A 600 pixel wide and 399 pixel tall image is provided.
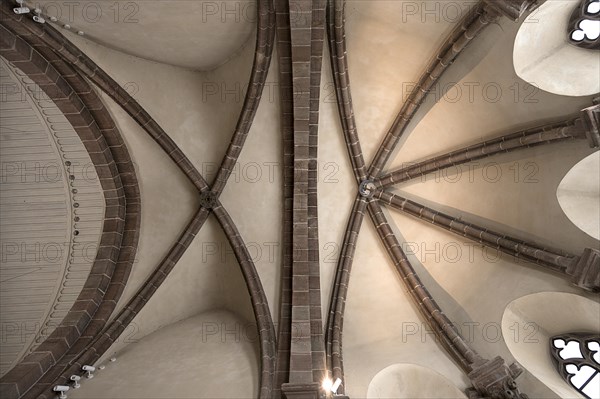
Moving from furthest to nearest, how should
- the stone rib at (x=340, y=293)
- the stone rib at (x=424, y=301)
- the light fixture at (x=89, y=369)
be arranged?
1. the stone rib at (x=340, y=293)
2. the stone rib at (x=424, y=301)
3. the light fixture at (x=89, y=369)

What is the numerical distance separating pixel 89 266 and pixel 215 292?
8.40 ft

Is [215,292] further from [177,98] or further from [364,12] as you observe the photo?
[364,12]

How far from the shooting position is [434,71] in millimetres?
11133

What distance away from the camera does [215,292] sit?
1266 cm

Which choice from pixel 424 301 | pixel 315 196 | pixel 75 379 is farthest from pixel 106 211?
pixel 424 301

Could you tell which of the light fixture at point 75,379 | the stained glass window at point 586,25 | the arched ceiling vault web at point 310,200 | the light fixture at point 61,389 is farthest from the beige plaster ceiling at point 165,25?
the light fixture at point 61,389

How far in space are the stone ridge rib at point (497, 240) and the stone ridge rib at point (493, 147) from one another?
45cm

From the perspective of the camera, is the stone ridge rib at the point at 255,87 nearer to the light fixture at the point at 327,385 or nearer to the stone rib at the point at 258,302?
the stone rib at the point at 258,302

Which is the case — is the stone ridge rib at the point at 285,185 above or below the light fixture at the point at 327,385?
above

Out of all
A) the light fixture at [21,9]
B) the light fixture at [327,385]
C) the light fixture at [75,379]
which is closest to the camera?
the light fixture at [21,9]

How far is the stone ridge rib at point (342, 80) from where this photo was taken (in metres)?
10.9

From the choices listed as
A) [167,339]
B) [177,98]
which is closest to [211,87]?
[177,98]

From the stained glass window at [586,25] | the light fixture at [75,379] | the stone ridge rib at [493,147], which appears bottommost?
the light fixture at [75,379]

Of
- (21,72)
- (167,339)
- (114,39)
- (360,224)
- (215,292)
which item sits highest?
(114,39)
